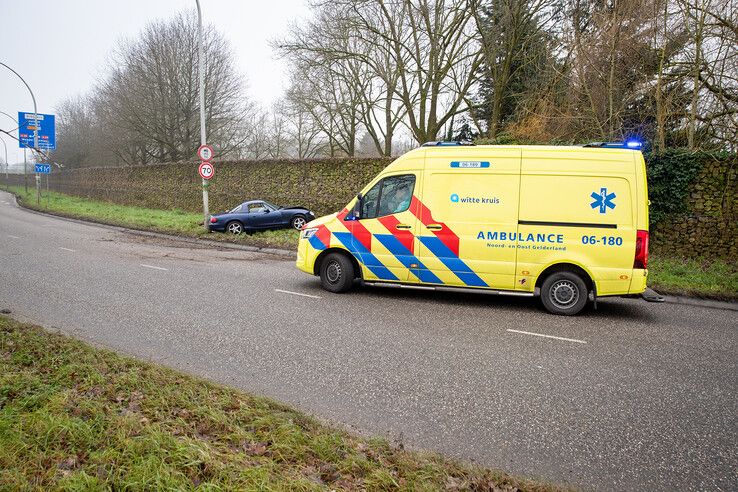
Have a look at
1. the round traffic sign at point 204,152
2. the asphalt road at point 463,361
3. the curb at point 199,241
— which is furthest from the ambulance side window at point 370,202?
the round traffic sign at point 204,152

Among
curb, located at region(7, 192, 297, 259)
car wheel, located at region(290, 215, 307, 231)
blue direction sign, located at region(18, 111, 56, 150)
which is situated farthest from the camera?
blue direction sign, located at region(18, 111, 56, 150)

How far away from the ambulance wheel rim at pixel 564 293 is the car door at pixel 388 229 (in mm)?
2162

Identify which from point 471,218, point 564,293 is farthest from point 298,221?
point 564,293

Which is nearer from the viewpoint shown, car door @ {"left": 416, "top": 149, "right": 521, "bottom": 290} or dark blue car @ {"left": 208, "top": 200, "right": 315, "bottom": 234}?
car door @ {"left": 416, "top": 149, "right": 521, "bottom": 290}

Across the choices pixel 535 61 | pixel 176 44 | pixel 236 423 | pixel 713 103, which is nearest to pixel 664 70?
pixel 713 103

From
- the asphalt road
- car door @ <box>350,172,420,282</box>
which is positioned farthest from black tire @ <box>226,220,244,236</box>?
car door @ <box>350,172,420,282</box>

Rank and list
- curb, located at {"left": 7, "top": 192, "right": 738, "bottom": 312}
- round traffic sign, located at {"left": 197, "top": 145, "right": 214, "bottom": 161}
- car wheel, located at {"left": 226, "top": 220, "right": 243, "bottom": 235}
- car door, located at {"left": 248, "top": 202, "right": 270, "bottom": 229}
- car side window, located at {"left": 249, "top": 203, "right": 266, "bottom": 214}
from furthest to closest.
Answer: car side window, located at {"left": 249, "top": 203, "right": 266, "bottom": 214} < car door, located at {"left": 248, "top": 202, "right": 270, "bottom": 229} < car wheel, located at {"left": 226, "top": 220, "right": 243, "bottom": 235} < round traffic sign, located at {"left": 197, "top": 145, "right": 214, "bottom": 161} < curb, located at {"left": 7, "top": 192, "right": 738, "bottom": 312}

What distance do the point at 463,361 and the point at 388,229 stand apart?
306 cm

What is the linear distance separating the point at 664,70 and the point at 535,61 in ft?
25.6

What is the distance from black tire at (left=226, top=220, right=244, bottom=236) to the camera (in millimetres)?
15758

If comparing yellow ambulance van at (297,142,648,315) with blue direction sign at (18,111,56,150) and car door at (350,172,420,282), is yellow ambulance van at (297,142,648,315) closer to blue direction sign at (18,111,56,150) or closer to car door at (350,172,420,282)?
car door at (350,172,420,282)

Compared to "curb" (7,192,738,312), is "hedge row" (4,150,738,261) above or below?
above

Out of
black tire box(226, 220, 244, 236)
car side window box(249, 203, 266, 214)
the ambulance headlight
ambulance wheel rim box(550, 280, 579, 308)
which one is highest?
car side window box(249, 203, 266, 214)

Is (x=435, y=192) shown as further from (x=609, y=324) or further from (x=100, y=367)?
(x=100, y=367)
